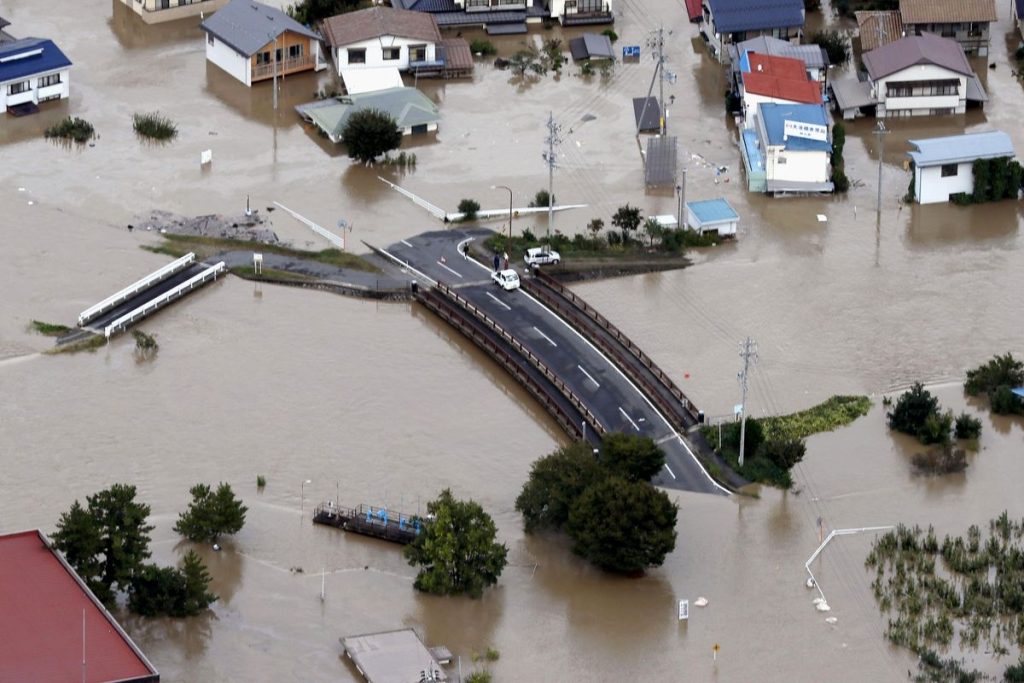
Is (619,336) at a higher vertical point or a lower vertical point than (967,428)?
higher

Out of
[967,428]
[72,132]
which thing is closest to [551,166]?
[72,132]

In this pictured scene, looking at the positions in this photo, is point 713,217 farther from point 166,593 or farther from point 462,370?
point 166,593

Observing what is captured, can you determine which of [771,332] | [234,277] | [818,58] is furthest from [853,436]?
[818,58]

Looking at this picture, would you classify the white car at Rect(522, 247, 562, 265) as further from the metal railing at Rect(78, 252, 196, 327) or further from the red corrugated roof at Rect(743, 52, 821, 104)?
the red corrugated roof at Rect(743, 52, 821, 104)

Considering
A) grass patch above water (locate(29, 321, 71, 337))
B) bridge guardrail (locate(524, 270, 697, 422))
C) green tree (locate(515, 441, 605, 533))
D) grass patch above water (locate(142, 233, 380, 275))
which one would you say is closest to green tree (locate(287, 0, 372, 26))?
grass patch above water (locate(142, 233, 380, 275))

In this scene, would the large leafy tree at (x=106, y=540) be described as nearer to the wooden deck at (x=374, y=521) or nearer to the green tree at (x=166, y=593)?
the green tree at (x=166, y=593)

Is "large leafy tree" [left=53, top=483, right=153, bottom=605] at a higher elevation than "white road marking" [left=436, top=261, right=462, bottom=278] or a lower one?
lower
